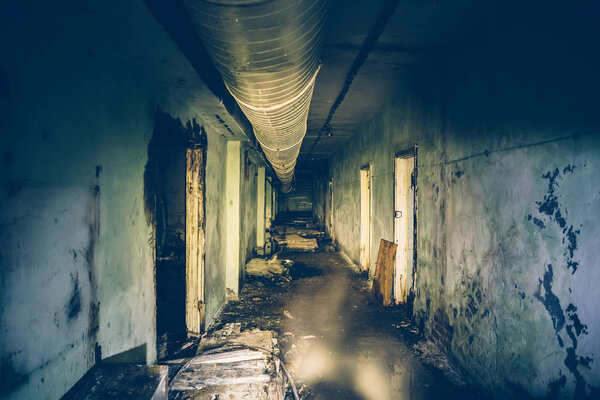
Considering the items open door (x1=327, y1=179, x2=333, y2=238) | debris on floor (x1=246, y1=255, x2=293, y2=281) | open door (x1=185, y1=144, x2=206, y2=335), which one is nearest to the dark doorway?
open door (x1=185, y1=144, x2=206, y2=335)

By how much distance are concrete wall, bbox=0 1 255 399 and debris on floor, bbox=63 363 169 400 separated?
0.42 feet

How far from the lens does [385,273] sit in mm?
4414

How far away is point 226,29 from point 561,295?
230cm

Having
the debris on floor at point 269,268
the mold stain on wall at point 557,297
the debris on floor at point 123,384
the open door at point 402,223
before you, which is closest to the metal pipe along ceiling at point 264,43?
the debris on floor at point 123,384

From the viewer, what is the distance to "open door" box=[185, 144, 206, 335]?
11.0 feet

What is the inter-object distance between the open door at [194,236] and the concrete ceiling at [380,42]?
5.85 ft

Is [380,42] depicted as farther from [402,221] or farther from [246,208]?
[246,208]

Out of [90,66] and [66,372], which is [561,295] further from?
[90,66]

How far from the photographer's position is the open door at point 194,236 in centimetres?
334

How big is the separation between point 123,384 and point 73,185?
933 millimetres

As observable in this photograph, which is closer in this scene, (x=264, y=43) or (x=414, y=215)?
(x=264, y=43)

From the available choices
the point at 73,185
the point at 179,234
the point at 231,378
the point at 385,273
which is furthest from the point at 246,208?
the point at 73,185

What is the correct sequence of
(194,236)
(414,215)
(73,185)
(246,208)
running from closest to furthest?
(73,185) < (194,236) < (414,215) < (246,208)

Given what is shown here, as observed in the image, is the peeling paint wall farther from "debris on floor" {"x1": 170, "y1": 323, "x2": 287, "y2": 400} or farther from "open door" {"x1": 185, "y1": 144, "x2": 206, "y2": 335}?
"debris on floor" {"x1": 170, "y1": 323, "x2": 287, "y2": 400}
